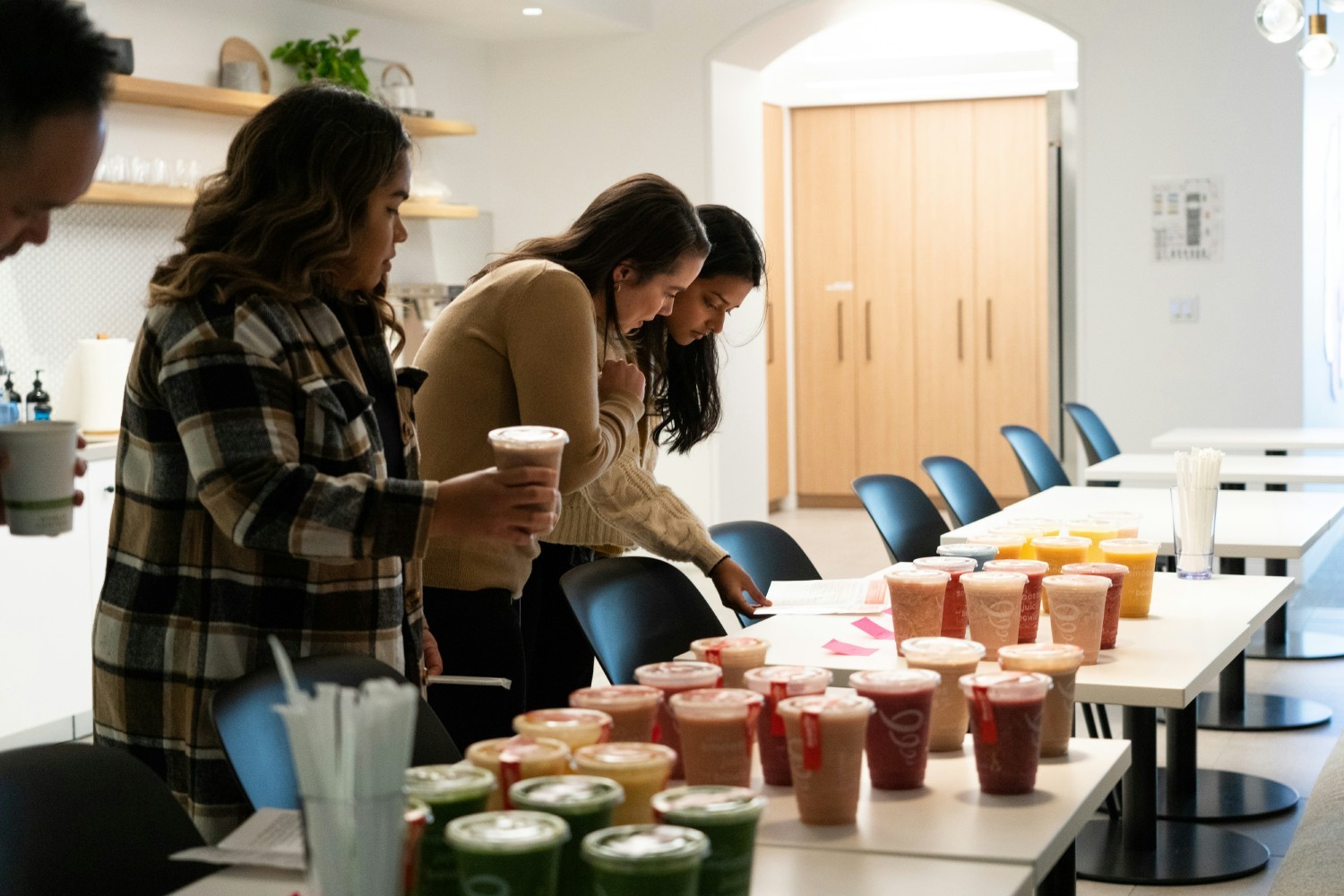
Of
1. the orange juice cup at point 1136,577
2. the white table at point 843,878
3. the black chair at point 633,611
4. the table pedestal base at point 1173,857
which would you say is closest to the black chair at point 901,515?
the table pedestal base at point 1173,857

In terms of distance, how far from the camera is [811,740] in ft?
4.94

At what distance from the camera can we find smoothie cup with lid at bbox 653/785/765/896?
115 centimetres

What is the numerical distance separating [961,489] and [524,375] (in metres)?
2.51

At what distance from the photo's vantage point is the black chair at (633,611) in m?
2.41

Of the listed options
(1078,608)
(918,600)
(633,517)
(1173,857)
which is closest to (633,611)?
(633,517)

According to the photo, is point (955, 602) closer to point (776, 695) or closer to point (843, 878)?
point (776, 695)

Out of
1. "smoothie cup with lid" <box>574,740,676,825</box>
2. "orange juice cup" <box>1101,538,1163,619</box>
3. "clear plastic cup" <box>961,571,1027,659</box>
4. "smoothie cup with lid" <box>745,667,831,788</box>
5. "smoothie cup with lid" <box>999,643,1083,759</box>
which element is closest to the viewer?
"smoothie cup with lid" <box>574,740,676,825</box>

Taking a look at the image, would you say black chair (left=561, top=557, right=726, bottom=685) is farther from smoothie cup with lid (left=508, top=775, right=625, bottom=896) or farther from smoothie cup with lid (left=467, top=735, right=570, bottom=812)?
smoothie cup with lid (left=508, top=775, right=625, bottom=896)

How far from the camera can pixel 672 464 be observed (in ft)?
26.8

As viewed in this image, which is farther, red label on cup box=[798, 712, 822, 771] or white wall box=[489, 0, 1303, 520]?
white wall box=[489, 0, 1303, 520]

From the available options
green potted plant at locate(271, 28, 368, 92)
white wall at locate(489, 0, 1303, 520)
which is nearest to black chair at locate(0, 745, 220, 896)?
green potted plant at locate(271, 28, 368, 92)

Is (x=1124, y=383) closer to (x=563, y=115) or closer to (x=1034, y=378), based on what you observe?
(x=1034, y=378)

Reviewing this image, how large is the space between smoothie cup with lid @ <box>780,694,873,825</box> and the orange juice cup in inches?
50.4

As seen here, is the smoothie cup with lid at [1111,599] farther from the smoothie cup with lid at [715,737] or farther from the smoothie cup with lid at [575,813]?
the smoothie cup with lid at [575,813]
